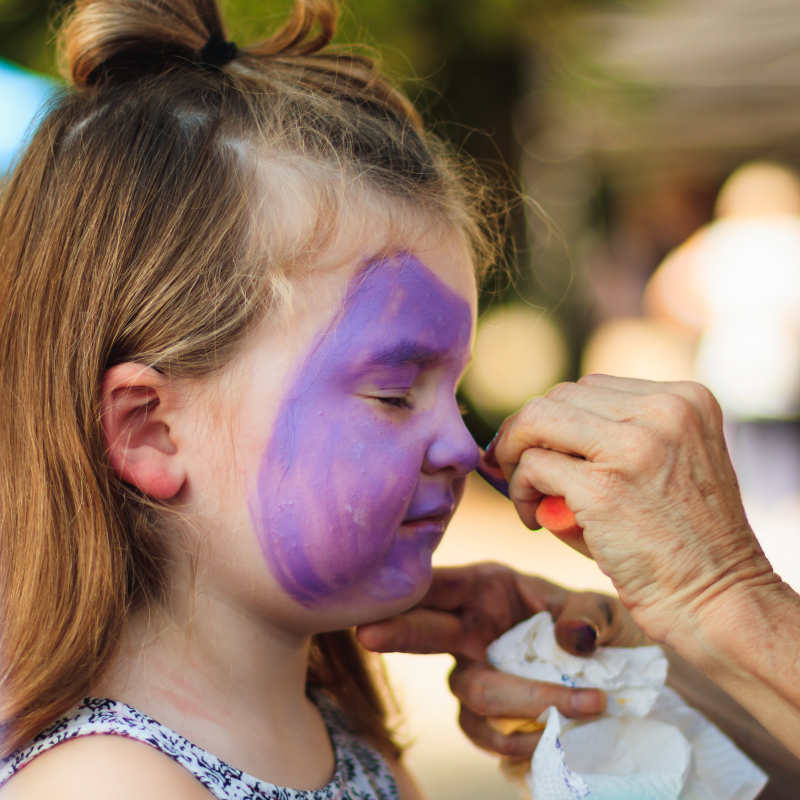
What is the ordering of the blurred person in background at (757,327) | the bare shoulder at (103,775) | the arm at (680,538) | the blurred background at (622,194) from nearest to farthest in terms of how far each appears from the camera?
the bare shoulder at (103,775), the arm at (680,538), the blurred background at (622,194), the blurred person in background at (757,327)

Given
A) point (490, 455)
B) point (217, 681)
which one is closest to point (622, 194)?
point (490, 455)

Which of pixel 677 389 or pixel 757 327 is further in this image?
pixel 757 327

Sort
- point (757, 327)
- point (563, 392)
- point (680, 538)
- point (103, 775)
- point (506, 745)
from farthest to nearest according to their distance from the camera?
point (757, 327)
point (506, 745)
point (563, 392)
point (680, 538)
point (103, 775)

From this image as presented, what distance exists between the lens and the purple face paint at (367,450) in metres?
1.10

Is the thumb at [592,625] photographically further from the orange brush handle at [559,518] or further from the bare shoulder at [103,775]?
the bare shoulder at [103,775]

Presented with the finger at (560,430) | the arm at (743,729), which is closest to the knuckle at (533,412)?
the finger at (560,430)

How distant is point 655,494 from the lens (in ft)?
3.62

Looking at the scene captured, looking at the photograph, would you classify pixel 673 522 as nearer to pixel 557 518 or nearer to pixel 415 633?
pixel 557 518

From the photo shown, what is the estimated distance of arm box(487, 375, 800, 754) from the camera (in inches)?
42.9

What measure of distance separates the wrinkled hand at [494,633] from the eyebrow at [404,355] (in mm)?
547

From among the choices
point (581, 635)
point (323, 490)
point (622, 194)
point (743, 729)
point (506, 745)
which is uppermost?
point (622, 194)

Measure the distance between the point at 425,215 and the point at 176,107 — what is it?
1.48 ft

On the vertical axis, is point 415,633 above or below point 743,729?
above

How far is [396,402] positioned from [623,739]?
28.7 inches
